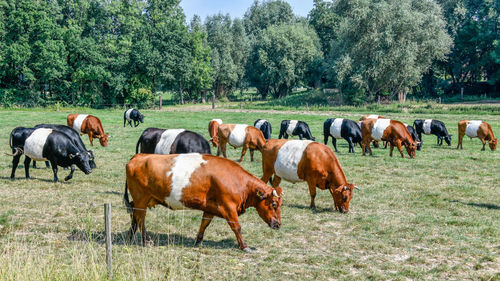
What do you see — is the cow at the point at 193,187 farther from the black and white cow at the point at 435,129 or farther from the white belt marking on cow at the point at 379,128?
the black and white cow at the point at 435,129

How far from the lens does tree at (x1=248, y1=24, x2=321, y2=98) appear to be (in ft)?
207

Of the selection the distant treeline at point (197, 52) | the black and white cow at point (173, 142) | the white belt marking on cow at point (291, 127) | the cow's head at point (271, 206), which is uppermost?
the distant treeline at point (197, 52)

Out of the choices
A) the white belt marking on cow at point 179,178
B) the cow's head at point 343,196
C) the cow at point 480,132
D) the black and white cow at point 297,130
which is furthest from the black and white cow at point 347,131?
the white belt marking on cow at point 179,178

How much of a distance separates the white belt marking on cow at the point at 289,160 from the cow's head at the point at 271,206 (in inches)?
94.3

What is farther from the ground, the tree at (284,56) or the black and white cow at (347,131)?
the tree at (284,56)

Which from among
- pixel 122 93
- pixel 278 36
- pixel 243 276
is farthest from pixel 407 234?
pixel 278 36

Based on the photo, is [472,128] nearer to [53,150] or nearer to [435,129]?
[435,129]

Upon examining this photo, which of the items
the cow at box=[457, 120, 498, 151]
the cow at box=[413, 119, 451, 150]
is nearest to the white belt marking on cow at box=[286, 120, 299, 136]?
the cow at box=[413, 119, 451, 150]

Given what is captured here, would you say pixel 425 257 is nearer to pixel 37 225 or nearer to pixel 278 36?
pixel 37 225

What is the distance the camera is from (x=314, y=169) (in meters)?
9.41

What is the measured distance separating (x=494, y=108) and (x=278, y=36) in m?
33.6

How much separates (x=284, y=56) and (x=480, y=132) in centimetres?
4424

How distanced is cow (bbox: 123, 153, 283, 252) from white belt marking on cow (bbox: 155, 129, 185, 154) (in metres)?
3.32

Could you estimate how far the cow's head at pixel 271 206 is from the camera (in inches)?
281
